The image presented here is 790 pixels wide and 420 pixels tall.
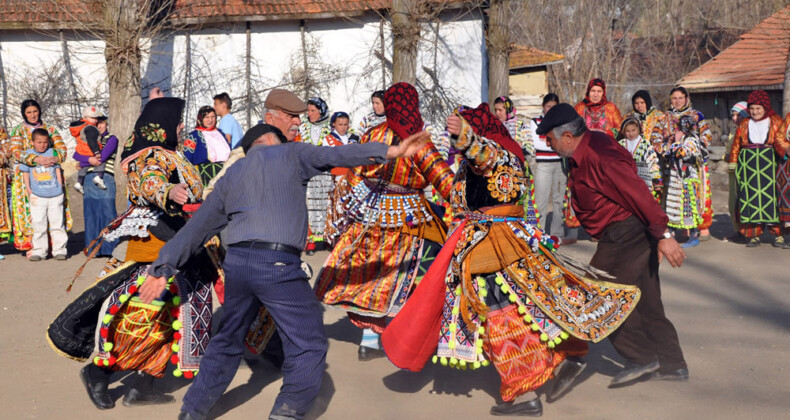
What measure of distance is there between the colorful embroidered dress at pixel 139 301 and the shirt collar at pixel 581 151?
89.1 inches

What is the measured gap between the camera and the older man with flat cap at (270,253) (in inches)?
162

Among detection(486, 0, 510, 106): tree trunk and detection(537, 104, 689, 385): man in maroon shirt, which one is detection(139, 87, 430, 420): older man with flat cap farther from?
detection(486, 0, 510, 106): tree trunk

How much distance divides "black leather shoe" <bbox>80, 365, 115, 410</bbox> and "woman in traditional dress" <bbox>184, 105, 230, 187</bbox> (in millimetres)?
5010

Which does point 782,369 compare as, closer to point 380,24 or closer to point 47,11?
point 380,24

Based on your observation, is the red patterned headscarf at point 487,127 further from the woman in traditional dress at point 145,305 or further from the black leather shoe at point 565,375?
the woman in traditional dress at point 145,305

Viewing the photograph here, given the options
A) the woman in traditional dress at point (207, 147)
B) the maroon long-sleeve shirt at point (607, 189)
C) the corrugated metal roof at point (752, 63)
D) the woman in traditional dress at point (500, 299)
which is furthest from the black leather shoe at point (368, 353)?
the corrugated metal roof at point (752, 63)

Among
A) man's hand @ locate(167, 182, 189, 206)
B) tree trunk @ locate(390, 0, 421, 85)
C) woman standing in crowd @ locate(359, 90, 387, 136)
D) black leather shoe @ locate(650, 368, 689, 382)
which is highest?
tree trunk @ locate(390, 0, 421, 85)

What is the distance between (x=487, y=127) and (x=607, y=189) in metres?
0.80

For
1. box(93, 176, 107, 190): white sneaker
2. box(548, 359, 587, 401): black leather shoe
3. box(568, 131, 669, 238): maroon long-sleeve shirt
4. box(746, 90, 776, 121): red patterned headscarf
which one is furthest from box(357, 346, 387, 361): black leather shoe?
box(746, 90, 776, 121): red patterned headscarf

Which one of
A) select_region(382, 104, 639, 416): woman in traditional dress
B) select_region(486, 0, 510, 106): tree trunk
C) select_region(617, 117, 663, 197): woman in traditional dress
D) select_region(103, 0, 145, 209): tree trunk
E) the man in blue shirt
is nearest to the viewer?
select_region(382, 104, 639, 416): woman in traditional dress

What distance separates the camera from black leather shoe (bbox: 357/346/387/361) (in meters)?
5.86

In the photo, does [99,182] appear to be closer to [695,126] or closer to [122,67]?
[122,67]

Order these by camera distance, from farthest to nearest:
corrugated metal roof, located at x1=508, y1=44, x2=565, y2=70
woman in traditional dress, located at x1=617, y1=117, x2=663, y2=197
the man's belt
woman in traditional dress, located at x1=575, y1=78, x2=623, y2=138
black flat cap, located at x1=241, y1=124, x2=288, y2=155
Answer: corrugated metal roof, located at x1=508, y1=44, x2=565, y2=70 < woman in traditional dress, located at x1=575, y1=78, x2=623, y2=138 < woman in traditional dress, located at x1=617, y1=117, x2=663, y2=197 < black flat cap, located at x1=241, y1=124, x2=288, y2=155 < the man's belt

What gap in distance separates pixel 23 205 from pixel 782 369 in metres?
8.48
